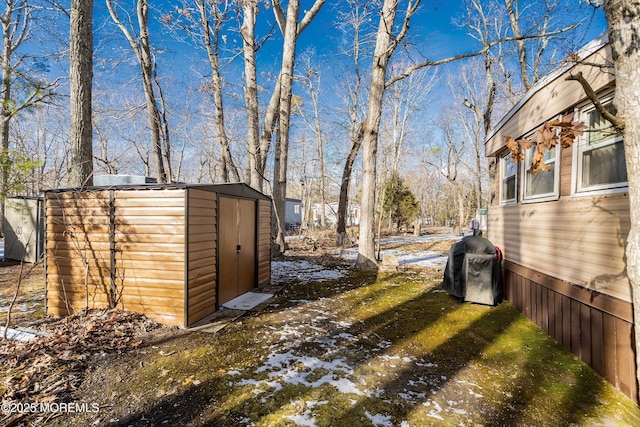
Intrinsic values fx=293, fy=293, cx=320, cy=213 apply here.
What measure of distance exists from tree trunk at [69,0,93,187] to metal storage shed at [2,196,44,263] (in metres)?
5.40

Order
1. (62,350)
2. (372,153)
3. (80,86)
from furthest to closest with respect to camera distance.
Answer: (372,153), (80,86), (62,350)

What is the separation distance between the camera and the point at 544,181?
4371mm

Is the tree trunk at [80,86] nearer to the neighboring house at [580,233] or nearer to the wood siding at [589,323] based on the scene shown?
the neighboring house at [580,233]

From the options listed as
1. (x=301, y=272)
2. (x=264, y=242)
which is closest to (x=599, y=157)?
(x=264, y=242)

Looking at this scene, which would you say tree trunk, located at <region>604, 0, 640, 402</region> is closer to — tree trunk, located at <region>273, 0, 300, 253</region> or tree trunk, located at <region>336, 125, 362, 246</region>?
tree trunk, located at <region>273, 0, 300, 253</region>

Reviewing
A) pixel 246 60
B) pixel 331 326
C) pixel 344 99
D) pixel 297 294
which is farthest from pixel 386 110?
pixel 331 326

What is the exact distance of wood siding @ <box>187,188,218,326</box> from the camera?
13.9 ft

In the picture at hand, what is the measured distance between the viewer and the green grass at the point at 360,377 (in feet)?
7.90

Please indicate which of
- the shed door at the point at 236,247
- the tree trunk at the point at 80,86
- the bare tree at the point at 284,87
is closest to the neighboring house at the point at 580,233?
the shed door at the point at 236,247

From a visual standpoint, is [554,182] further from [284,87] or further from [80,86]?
[284,87]

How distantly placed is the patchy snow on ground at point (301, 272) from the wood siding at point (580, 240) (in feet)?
14.5

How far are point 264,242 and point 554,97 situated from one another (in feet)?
18.7

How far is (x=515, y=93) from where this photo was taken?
14234 millimetres

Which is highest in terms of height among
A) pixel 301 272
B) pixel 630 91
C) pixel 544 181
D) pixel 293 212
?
pixel 630 91
